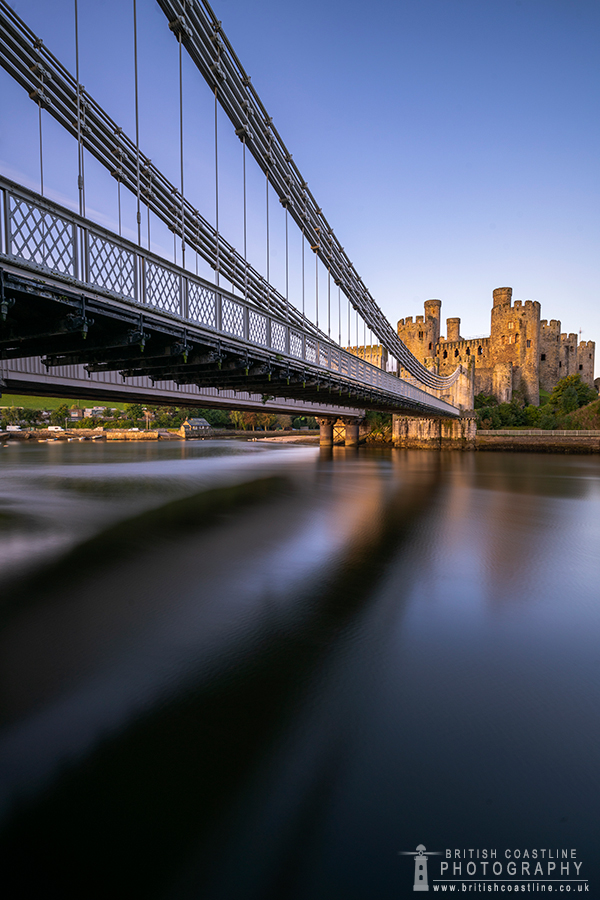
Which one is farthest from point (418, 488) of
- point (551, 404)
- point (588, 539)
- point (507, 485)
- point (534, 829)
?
point (551, 404)

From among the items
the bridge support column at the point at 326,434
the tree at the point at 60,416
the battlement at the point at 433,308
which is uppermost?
the battlement at the point at 433,308

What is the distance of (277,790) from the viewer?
262 centimetres

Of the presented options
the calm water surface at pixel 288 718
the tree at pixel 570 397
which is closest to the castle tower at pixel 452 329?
the tree at pixel 570 397

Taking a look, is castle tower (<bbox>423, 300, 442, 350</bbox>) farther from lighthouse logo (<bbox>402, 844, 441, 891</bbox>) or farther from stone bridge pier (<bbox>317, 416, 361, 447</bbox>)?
lighthouse logo (<bbox>402, 844, 441, 891</bbox>)

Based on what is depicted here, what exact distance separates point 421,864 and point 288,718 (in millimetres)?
1291

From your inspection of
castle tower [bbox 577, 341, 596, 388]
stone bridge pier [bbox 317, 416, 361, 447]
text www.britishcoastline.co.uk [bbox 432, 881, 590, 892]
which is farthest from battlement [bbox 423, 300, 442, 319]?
text www.britishcoastline.co.uk [bbox 432, 881, 590, 892]

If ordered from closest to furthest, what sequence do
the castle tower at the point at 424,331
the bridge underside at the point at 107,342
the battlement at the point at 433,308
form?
the bridge underside at the point at 107,342 → the castle tower at the point at 424,331 → the battlement at the point at 433,308

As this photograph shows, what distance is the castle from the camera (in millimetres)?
59031

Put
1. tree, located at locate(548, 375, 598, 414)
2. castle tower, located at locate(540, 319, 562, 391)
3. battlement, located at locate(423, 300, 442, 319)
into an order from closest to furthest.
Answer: tree, located at locate(548, 375, 598, 414) → castle tower, located at locate(540, 319, 562, 391) → battlement, located at locate(423, 300, 442, 319)

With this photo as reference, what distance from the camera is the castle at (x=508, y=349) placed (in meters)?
59.0

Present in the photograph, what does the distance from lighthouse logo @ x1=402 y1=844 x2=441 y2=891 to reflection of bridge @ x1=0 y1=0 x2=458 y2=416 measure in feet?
19.0

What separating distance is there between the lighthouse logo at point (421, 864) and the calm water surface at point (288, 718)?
0.03m

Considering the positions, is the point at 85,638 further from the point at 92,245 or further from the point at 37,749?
the point at 92,245

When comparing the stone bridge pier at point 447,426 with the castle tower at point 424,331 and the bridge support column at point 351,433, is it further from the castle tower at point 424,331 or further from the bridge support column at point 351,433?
the castle tower at point 424,331
